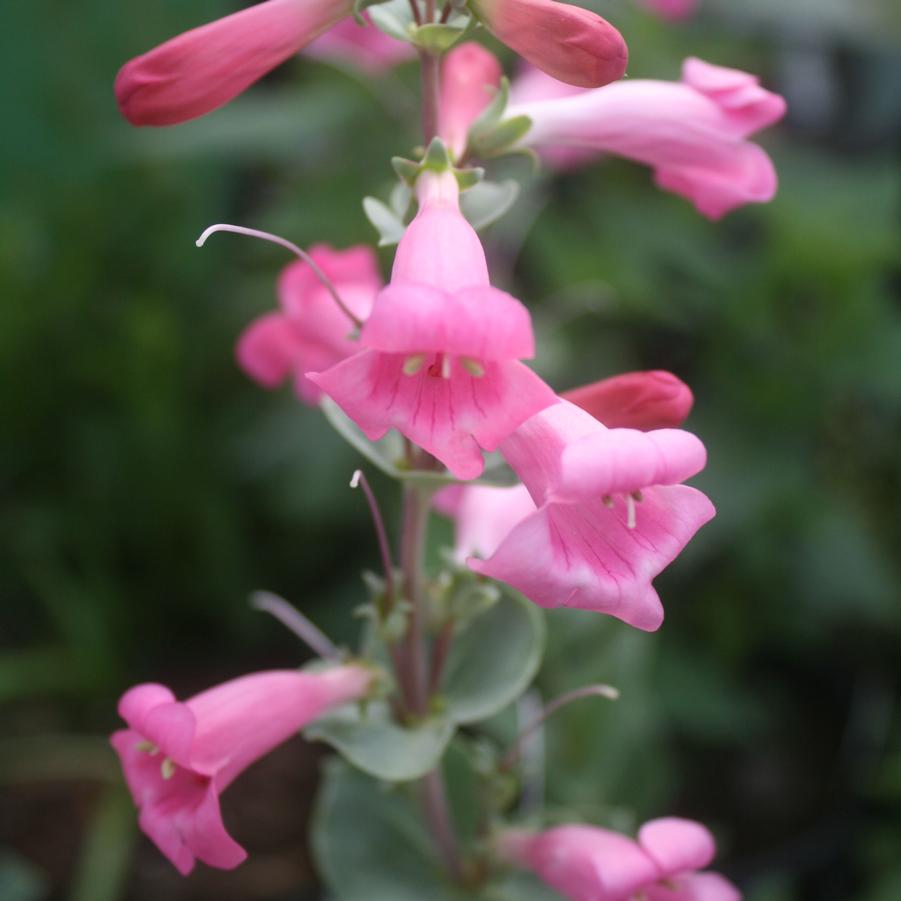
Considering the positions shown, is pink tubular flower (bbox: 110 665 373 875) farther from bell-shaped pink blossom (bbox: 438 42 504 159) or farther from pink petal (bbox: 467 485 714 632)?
bell-shaped pink blossom (bbox: 438 42 504 159)

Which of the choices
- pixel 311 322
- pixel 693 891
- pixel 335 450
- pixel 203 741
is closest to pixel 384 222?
pixel 311 322

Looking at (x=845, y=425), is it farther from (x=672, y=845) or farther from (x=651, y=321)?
(x=672, y=845)

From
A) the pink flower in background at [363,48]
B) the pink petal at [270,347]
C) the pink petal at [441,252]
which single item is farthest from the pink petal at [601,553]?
the pink flower in background at [363,48]

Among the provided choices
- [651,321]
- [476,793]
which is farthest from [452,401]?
[651,321]

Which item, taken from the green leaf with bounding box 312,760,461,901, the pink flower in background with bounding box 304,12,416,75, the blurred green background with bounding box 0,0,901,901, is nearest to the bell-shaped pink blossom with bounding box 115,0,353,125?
the green leaf with bounding box 312,760,461,901

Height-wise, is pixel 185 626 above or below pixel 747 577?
below
